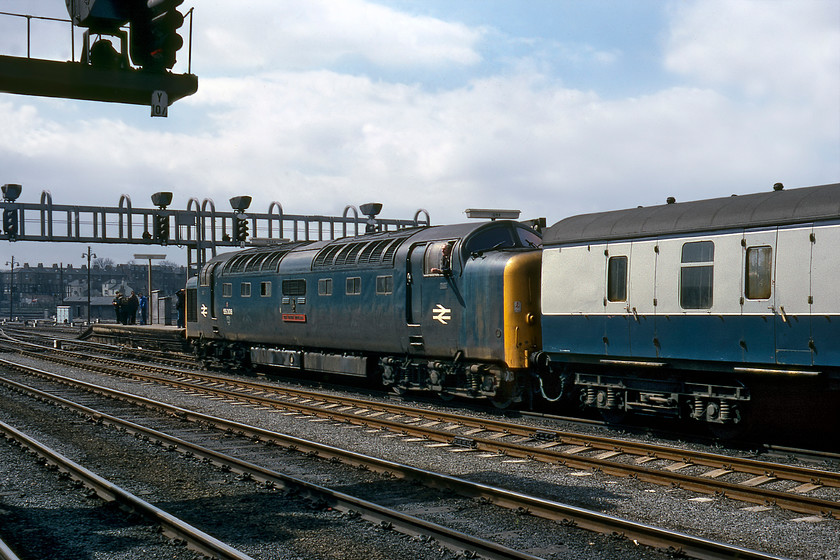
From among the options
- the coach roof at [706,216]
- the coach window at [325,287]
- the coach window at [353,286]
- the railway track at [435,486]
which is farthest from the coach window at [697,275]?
the coach window at [325,287]

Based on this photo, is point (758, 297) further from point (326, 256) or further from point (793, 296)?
point (326, 256)

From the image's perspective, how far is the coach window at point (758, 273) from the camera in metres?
11.5

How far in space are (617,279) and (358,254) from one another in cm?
794

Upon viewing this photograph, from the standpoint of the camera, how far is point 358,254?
20.1m

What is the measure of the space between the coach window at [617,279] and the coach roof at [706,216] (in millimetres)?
407

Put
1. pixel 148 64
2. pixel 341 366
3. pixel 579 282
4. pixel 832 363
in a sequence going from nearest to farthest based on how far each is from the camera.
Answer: pixel 148 64, pixel 832 363, pixel 579 282, pixel 341 366

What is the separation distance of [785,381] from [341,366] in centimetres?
1177

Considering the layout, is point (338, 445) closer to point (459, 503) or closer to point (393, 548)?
point (459, 503)

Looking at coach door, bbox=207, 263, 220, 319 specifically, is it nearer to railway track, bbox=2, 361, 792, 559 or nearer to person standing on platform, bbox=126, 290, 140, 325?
railway track, bbox=2, 361, 792, 559

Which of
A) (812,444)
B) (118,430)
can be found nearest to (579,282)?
(812,444)

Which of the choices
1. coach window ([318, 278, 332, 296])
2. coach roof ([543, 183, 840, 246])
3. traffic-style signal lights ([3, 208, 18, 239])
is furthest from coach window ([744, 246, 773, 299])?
traffic-style signal lights ([3, 208, 18, 239])

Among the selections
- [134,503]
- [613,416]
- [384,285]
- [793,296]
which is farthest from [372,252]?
[134,503]

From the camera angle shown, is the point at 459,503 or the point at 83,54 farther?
the point at 459,503

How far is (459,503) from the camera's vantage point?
9.23 m
